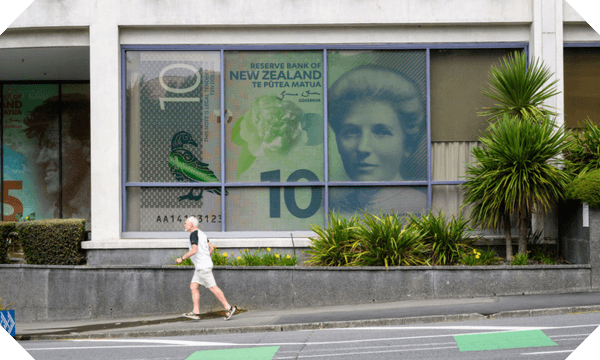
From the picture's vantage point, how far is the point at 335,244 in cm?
1073

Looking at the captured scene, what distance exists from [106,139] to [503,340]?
8.82 m

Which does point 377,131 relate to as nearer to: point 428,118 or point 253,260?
point 428,118

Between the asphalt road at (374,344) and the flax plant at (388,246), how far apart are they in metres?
2.19

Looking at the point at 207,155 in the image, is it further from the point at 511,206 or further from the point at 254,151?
the point at 511,206

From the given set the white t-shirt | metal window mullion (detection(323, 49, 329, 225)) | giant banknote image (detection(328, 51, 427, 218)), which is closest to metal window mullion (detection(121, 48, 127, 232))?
the white t-shirt

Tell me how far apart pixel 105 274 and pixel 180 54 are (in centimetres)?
501

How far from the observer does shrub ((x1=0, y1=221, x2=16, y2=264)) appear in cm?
1145

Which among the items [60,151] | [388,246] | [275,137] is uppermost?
[275,137]

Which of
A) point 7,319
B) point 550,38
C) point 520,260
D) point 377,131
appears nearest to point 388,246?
point 520,260

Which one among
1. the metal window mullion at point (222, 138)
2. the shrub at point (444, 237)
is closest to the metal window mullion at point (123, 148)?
the metal window mullion at point (222, 138)

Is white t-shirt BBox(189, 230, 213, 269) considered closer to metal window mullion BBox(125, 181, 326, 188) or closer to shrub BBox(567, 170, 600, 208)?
metal window mullion BBox(125, 181, 326, 188)

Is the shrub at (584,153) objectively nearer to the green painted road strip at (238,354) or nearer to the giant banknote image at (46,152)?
the green painted road strip at (238,354)

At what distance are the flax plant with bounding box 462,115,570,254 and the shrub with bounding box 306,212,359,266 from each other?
2632 millimetres

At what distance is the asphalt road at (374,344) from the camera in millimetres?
6723
